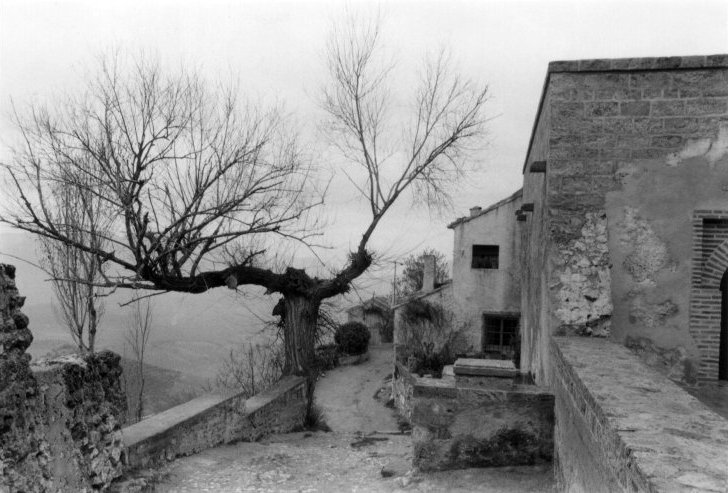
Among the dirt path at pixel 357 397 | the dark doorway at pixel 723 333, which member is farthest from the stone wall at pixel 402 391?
the dark doorway at pixel 723 333

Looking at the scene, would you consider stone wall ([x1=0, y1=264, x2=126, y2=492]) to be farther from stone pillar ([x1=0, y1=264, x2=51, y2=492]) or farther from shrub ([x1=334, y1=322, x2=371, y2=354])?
shrub ([x1=334, y1=322, x2=371, y2=354])

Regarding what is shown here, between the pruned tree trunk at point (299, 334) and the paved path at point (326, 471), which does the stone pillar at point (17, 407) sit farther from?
the pruned tree trunk at point (299, 334)

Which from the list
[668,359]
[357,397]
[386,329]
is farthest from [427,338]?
[668,359]

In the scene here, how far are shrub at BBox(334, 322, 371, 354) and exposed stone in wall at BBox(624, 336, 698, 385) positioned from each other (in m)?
20.1

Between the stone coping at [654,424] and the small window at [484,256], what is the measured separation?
16758 mm

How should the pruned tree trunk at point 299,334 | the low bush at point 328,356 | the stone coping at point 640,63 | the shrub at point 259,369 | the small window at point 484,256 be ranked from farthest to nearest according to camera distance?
the low bush at point 328,356, the small window at point 484,256, the shrub at point 259,369, the pruned tree trunk at point 299,334, the stone coping at point 640,63

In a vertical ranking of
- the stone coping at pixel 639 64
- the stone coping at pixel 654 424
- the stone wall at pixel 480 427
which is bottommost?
the stone wall at pixel 480 427

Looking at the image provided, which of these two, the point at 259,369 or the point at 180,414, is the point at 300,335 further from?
the point at 259,369

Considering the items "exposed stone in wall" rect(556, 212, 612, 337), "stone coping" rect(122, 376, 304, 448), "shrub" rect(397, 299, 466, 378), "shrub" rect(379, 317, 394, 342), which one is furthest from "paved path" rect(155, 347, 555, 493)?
"shrub" rect(379, 317, 394, 342)

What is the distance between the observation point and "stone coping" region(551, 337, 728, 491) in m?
2.20

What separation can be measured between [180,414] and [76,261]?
8.29 m

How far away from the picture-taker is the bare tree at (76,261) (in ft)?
39.2

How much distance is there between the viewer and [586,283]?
6.07m

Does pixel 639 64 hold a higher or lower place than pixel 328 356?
higher
